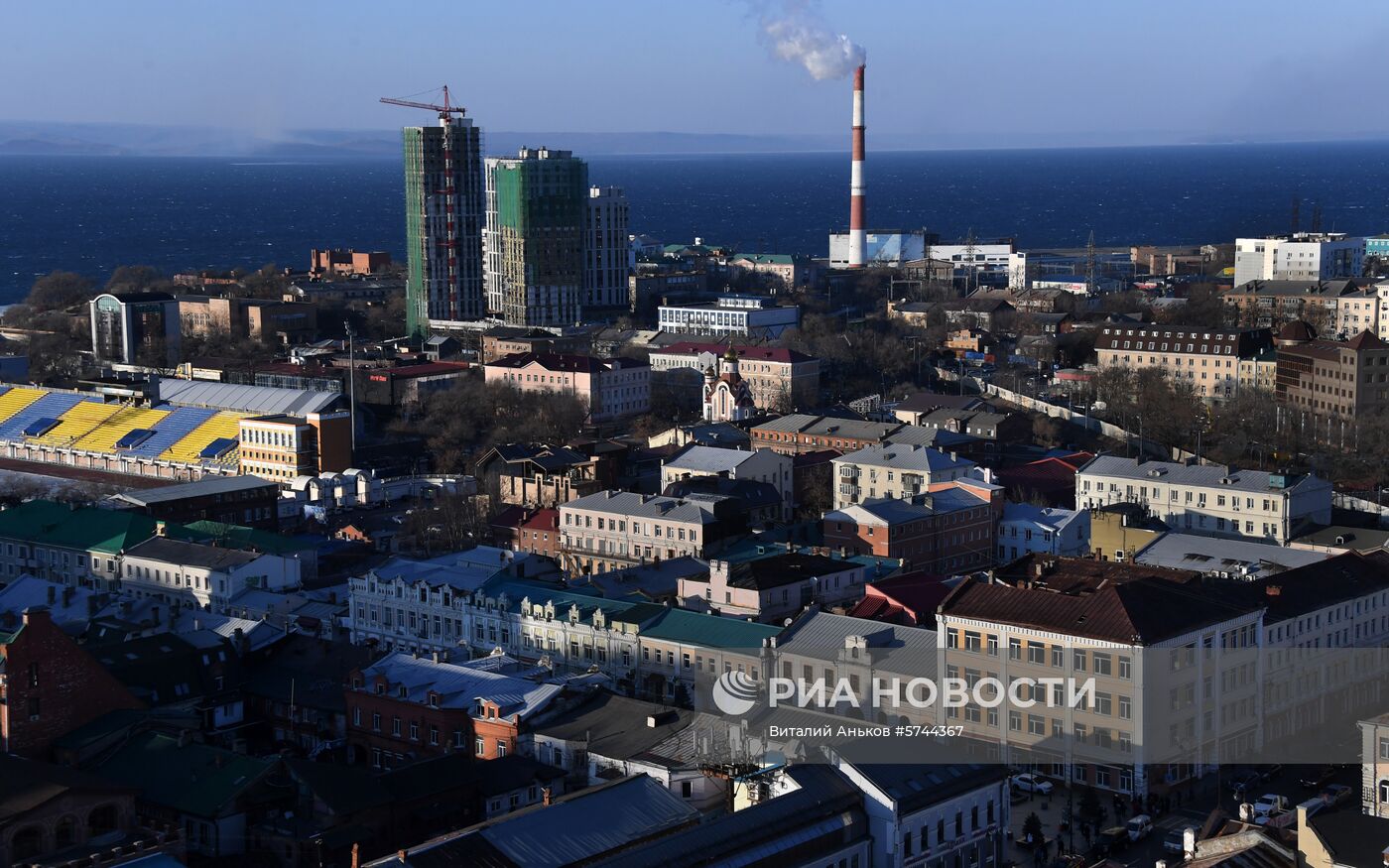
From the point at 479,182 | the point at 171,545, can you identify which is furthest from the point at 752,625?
the point at 479,182

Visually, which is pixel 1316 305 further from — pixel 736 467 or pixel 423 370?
pixel 736 467

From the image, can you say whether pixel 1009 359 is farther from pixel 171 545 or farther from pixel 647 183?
pixel 647 183

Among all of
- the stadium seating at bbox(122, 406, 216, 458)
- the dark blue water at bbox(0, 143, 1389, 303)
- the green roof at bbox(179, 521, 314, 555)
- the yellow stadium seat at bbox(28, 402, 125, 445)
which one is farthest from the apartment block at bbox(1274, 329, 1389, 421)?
the dark blue water at bbox(0, 143, 1389, 303)

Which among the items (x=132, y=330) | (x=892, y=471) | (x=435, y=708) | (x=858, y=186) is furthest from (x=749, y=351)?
(x=435, y=708)

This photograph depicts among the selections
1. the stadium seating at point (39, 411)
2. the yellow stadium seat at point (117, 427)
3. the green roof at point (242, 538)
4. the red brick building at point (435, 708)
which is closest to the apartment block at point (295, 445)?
the yellow stadium seat at point (117, 427)

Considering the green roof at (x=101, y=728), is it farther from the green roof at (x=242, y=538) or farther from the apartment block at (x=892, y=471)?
the apartment block at (x=892, y=471)
